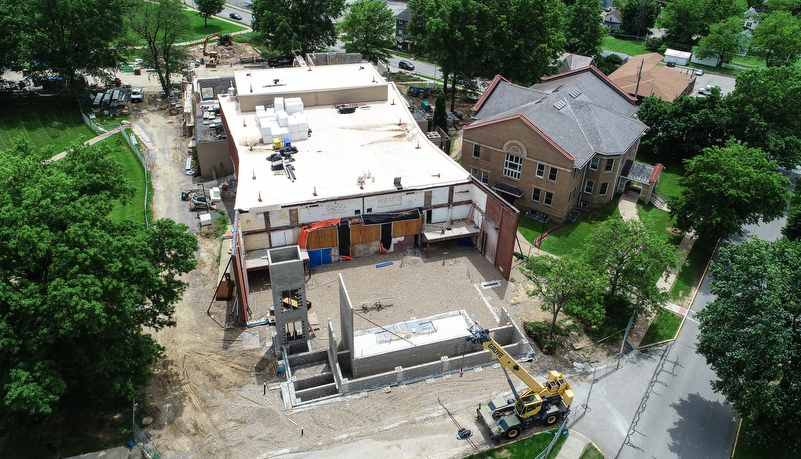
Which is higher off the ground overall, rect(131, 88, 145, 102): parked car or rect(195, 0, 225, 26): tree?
rect(195, 0, 225, 26): tree

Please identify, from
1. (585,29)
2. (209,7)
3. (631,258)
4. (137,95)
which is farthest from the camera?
(209,7)

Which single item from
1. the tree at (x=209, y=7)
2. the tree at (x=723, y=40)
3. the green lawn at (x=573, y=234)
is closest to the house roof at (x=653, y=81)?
the tree at (x=723, y=40)

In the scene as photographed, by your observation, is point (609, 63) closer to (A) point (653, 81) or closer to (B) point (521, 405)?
(A) point (653, 81)

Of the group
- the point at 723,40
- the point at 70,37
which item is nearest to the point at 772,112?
the point at 723,40

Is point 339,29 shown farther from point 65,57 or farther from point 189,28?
point 65,57

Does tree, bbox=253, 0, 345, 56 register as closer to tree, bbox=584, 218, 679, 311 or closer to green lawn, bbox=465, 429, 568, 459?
tree, bbox=584, 218, 679, 311

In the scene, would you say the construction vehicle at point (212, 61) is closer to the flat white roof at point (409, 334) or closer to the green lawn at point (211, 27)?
the green lawn at point (211, 27)

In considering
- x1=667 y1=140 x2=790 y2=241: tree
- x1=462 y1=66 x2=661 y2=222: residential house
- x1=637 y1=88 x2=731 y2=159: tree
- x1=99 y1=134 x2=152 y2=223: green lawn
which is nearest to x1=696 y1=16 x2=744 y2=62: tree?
x1=637 y1=88 x2=731 y2=159: tree
